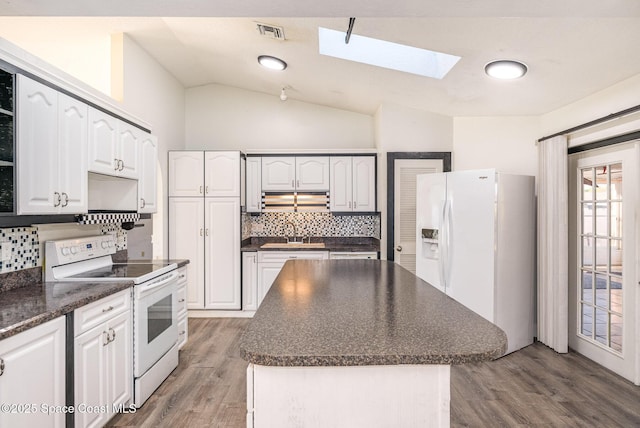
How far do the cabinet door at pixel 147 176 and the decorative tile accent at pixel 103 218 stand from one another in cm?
16

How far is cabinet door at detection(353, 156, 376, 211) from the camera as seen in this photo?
181 inches

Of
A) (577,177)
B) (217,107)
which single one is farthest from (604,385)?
(217,107)

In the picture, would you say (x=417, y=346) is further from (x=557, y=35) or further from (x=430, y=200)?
(x=430, y=200)

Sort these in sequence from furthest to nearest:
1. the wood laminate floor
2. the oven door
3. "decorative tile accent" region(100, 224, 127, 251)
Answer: "decorative tile accent" region(100, 224, 127, 251)
the oven door
the wood laminate floor

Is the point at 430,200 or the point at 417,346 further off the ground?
the point at 430,200

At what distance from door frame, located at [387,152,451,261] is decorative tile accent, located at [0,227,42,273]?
346cm

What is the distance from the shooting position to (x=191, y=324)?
423 cm

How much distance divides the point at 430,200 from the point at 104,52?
3668 mm

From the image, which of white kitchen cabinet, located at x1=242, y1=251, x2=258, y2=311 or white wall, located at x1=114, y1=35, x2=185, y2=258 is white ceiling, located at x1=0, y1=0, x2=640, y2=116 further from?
white kitchen cabinet, located at x1=242, y1=251, x2=258, y2=311

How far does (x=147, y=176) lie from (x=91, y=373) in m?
1.80

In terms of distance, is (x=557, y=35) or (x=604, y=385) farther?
(x=604, y=385)

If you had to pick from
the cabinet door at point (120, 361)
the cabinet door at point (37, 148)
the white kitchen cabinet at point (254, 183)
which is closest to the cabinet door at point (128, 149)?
the cabinet door at point (37, 148)

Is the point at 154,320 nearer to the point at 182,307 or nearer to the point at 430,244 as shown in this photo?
the point at 182,307

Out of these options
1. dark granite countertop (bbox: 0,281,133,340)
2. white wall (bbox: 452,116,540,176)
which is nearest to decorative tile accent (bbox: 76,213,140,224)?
dark granite countertop (bbox: 0,281,133,340)
